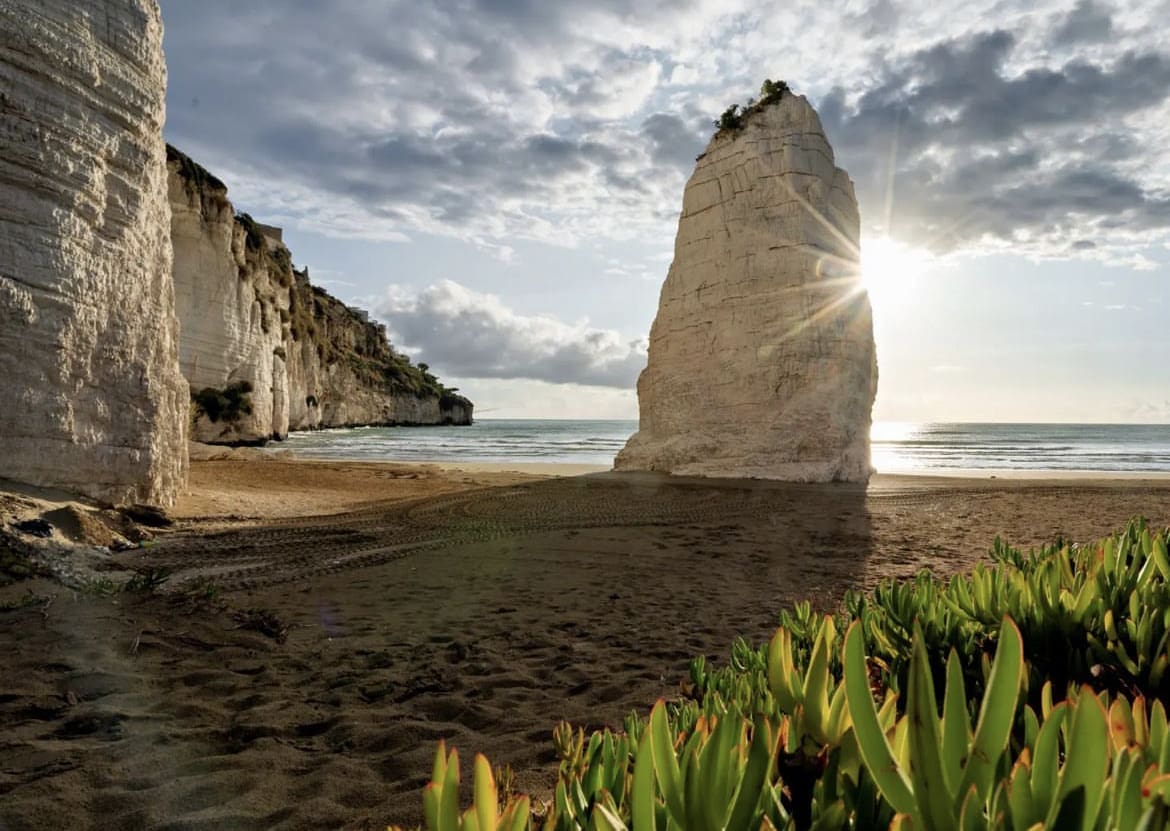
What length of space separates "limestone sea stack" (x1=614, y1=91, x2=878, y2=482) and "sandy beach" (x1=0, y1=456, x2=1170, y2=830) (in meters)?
5.57

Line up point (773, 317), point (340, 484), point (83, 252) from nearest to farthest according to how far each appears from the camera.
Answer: point (83, 252)
point (773, 317)
point (340, 484)

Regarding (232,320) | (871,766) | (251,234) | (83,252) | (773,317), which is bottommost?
(871,766)

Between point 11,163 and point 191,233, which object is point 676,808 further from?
point 191,233

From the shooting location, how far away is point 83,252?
7973 millimetres

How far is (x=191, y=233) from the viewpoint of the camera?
31.4m

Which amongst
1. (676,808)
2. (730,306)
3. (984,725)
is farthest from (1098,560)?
(730,306)

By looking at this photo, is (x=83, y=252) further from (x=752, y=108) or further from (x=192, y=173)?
(x=192, y=173)

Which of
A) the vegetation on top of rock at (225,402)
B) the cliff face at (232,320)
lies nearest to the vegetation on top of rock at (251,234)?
the cliff face at (232,320)

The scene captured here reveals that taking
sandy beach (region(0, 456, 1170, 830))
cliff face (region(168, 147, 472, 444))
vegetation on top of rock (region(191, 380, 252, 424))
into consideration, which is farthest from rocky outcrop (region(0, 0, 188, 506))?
vegetation on top of rock (region(191, 380, 252, 424))

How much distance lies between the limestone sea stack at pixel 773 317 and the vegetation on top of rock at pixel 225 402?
80.0ft

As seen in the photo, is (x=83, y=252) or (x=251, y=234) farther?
(x=251, y=234)

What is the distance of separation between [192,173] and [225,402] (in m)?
10.6

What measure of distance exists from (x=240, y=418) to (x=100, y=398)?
93.5 feet

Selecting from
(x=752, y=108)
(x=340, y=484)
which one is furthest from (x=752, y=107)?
(x=340, y=484)
